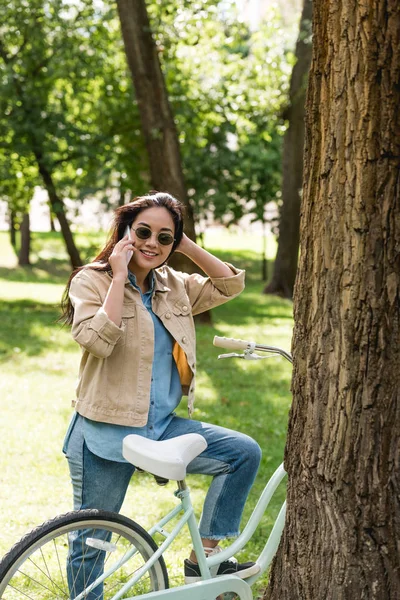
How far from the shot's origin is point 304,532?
3604 millimetres

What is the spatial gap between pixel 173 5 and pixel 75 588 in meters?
15.9

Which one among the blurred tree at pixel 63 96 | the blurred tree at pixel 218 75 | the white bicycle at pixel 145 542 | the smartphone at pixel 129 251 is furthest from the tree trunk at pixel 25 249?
the white bicycle at pixel 145 542

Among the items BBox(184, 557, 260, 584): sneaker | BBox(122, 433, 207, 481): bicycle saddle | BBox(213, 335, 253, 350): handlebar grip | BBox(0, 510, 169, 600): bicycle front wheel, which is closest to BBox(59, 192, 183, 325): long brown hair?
BBox(213, 335, 253, 350): handlebar grip

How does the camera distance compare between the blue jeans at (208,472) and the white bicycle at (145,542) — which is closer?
the white bicycle at (145,542)

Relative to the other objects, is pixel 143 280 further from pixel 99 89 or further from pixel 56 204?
pixel 99 89

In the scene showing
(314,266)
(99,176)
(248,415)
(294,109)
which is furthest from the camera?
(294,109)

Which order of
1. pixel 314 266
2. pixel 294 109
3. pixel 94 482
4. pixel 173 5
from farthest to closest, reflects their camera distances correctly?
pixel 294 109 → pixel 173 5 → pixel 94 482 → pixel 314 266

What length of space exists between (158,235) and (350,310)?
Answer: 0.99m

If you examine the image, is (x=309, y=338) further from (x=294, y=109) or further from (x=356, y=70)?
(x=294, y=109)

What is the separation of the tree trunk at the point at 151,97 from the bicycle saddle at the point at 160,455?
1176 cm

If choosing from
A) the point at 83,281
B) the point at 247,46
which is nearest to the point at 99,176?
the point at 247,46

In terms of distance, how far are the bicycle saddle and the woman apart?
1.17 ft

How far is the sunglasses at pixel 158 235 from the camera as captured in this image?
394 centimetres

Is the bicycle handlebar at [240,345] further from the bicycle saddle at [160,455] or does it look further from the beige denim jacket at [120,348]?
the bicycle saddle at [160,455]
